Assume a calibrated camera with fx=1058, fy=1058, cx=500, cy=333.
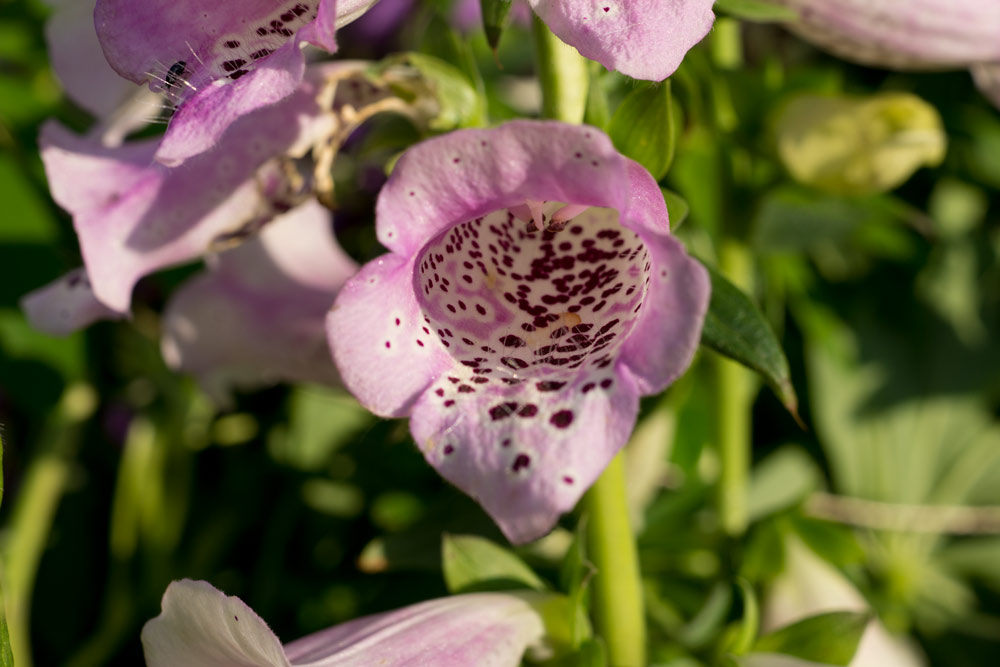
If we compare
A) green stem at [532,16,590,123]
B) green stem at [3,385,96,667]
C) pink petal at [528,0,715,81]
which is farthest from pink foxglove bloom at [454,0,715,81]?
green stem at [3,385,96,667]

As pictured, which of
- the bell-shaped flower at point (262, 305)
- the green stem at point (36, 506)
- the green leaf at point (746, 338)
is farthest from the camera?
the green stem at point (36, 506)

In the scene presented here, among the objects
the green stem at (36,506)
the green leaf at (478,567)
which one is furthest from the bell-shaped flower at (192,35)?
the green stem at (36,506)

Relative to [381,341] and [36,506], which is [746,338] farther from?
[36,506]

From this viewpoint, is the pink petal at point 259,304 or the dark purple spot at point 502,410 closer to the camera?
the dark purple spot at point 502,410

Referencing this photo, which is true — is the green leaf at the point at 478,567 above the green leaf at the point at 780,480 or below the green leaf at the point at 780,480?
above

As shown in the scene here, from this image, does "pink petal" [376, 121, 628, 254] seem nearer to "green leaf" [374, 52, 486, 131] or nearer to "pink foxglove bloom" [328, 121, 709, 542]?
"pink foxglove bloom" [328, 121, 709, 542]

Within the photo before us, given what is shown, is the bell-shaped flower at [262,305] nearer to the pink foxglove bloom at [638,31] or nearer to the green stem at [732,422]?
the green stem at [732,422]
